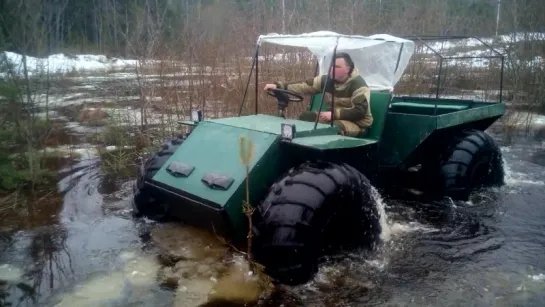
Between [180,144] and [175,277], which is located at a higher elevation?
[180,144]

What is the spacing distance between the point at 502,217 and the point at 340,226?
234cm

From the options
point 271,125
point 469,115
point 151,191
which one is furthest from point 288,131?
point 469,115

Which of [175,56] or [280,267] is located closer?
[280,267]

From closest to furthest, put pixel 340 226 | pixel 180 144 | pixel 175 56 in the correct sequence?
1. pixel 340 226
2. pixel 180 144
3. pixel 175 56

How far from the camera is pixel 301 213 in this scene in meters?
3.58

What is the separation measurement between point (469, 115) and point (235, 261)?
3.51 meters

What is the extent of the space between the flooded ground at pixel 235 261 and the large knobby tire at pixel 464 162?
0.25 m

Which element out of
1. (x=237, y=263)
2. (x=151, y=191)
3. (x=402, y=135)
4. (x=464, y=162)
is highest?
(x=402, y=135)

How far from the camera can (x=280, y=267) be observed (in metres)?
3.61

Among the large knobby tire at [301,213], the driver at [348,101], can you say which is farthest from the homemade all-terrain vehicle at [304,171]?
the driver at [348,101]

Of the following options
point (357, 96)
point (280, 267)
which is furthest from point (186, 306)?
point (357, 96)

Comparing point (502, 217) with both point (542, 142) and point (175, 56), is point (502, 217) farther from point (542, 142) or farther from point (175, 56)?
point (175, 56)

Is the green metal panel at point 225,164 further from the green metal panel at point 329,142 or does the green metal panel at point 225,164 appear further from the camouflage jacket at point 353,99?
the camouflage jacket at point 353,99

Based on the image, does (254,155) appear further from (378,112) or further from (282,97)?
(378,112)
